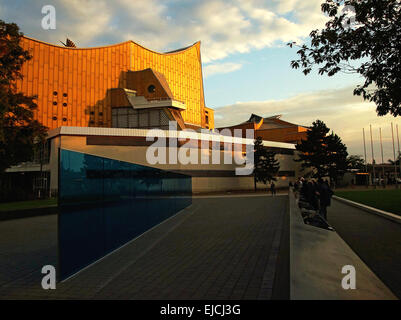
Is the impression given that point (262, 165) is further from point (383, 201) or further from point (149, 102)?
point (383, 201)

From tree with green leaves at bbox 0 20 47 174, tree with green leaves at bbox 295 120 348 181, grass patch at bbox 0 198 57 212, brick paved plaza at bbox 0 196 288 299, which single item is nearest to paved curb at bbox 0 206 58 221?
grass patch at bbox 0 198 57 212

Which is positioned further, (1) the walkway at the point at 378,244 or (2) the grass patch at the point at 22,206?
(2) the grass patch at the point at 22,206

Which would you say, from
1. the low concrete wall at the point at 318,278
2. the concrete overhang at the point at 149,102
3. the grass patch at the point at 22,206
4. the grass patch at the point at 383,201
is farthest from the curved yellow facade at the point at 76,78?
the low concrete wall at the point at 318,278

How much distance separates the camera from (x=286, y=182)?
6425cm

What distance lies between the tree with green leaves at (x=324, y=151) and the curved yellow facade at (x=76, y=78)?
119 feet

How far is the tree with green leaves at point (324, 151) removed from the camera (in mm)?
59812

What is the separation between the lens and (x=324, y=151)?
60281 millimetres

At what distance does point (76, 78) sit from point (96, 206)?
5757 cm

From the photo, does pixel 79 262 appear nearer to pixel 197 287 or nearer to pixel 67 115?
pixel 197 287

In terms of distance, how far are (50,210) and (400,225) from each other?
57.0ft

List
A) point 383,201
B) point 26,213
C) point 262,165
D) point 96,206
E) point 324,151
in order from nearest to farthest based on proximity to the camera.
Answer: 1. point 96,206
2. point 26,213
3. point 383,201
4. point 262,165
5. point 324,151

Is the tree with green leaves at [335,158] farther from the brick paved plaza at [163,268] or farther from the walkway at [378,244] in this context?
the brick paved plaza at [163,268]

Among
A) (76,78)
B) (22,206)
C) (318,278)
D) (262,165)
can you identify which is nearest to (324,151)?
(262,165)
